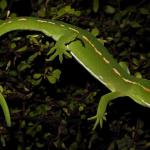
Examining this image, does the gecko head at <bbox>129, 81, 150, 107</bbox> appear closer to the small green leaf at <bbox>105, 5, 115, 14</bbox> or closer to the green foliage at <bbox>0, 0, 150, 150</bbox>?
the green foliage at <bbox>0, 0, 150, 150</bbox>

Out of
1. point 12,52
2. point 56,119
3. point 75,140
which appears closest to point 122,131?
point 75,140

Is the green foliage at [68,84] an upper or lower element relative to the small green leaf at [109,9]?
lower

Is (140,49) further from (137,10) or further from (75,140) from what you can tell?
(75,140)

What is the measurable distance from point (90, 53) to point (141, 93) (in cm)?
42

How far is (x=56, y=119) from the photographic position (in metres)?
3.03

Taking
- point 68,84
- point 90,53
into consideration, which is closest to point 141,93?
point 90,53

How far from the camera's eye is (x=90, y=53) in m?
2.80

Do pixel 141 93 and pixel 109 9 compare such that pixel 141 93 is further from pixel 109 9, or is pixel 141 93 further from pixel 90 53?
pixel 109 9

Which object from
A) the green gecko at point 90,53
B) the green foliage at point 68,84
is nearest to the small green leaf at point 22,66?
the green foliage at point 68,84

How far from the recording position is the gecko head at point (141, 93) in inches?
105

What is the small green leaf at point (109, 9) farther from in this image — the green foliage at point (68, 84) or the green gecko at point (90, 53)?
the green gecko at point (90, 53)

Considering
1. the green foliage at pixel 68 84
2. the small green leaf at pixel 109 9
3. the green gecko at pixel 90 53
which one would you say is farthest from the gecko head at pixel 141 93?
the small green leaf at pixel 109 9

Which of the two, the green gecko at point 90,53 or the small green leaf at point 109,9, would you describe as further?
the small green leaf at point 109,9

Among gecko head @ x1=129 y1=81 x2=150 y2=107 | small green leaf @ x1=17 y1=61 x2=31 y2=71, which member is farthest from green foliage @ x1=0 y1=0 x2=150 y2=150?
gecko head @ x1=129 y1=81 x2=150 y2=107
